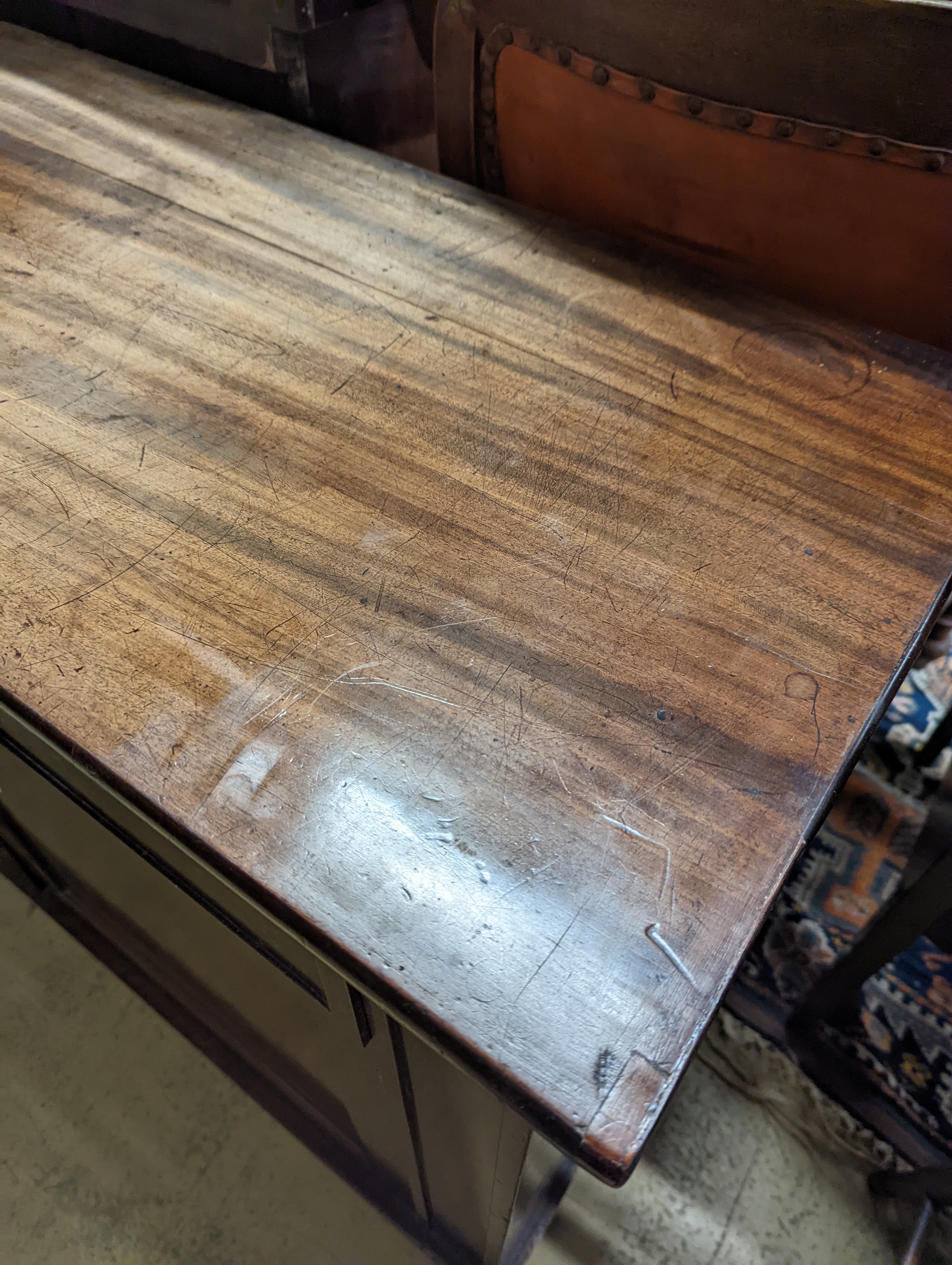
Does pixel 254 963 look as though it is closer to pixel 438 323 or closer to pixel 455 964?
pixel 455 964

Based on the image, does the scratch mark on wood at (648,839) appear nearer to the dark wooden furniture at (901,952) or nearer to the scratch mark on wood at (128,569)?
the scratch mark on wood at (128,569)

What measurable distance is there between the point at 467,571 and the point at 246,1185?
98 cm

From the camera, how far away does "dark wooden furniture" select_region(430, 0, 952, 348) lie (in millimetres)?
704

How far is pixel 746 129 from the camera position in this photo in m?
0.78

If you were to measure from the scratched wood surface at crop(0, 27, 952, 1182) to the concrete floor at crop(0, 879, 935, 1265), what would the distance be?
87 cm

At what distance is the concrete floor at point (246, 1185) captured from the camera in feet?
3.38

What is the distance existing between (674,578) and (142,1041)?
1101mm

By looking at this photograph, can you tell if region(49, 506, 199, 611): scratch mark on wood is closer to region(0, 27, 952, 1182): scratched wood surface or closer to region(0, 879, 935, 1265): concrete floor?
region(0, 27, 952, 1182): scratched wood surface

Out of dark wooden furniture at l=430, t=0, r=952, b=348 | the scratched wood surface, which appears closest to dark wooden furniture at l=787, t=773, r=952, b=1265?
the scratched wood surface

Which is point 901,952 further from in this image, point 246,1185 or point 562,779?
point 246,1185

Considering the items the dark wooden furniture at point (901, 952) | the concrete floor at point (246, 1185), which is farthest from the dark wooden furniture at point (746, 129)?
the concrete floor at point (246, 1185)

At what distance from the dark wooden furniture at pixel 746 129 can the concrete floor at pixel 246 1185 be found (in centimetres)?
107

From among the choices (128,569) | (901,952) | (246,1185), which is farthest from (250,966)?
(901,952)

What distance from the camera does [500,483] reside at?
628mm
